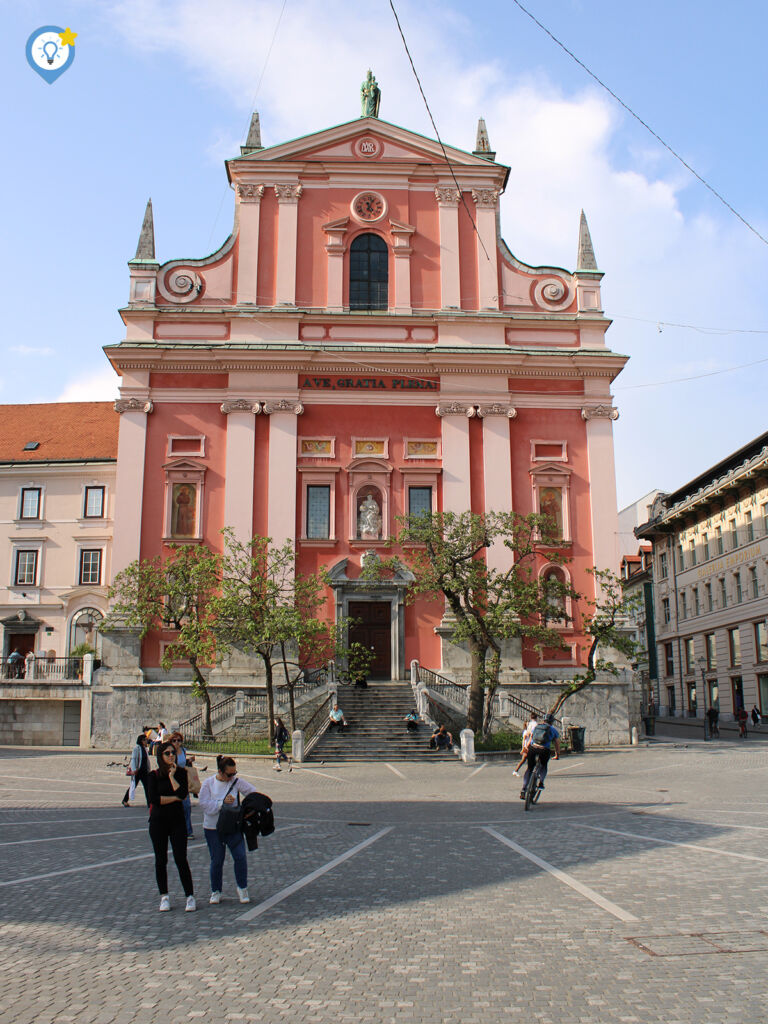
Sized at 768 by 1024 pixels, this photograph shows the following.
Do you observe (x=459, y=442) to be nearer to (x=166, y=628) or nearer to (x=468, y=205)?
(x=468, y=205)

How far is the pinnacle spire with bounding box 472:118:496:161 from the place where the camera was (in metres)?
39.4

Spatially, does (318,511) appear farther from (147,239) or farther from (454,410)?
(147,239)

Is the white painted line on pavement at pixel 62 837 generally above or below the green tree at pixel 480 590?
below

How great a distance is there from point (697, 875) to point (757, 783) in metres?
11.0

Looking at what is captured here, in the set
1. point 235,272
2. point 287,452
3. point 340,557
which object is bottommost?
point 340,557

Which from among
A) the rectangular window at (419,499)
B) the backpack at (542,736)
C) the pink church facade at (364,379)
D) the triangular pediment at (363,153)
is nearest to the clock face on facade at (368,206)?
the pink church facade at (364,379)

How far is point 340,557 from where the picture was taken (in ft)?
117

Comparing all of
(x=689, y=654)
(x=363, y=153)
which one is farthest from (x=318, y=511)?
(x=689, y=654)

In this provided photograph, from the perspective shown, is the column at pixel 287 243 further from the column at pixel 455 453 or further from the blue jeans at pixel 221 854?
the blue jeans at pixel 221 854

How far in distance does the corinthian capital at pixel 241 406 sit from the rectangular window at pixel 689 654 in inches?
1274

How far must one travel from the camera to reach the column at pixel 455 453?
1407 inches

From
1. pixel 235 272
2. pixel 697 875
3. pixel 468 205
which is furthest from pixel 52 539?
pixel 697 875

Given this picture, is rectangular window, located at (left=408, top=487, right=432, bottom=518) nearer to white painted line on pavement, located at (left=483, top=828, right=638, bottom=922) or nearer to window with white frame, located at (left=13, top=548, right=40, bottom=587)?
window with white frame, located at (left=13, top=548, right=40, bottom=587)

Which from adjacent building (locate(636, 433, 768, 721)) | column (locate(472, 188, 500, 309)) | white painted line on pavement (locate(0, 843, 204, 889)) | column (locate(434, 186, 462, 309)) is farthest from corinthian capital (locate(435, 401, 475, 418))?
white painted line on pavement (locate(0, 843, 204, 889))
